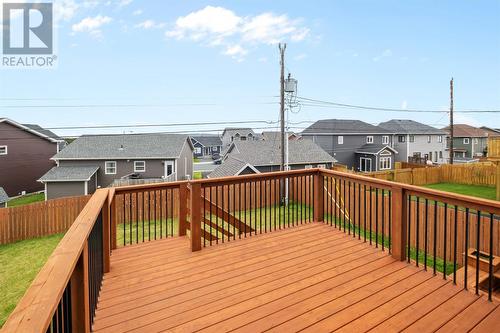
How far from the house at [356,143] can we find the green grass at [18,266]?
24872 millimetres

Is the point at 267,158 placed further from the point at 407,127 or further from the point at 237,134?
the point at 237,134

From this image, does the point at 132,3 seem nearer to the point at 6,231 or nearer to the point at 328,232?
the point at 6,231

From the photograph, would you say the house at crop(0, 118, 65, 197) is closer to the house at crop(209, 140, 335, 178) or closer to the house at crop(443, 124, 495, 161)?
the house at crop(209, 140, 335, 178)

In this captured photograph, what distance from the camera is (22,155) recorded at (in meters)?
23.0

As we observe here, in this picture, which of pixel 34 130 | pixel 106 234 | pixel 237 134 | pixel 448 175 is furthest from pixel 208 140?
pixel 106 234

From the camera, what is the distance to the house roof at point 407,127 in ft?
102

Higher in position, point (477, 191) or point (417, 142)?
point (417, 142)

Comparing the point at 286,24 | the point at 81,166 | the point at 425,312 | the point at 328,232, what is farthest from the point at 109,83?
the point at 425,312

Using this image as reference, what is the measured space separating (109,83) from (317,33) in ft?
57.6

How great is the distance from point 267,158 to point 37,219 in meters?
14.4

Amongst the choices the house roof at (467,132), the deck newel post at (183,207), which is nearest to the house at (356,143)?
the house roof at (467,132)

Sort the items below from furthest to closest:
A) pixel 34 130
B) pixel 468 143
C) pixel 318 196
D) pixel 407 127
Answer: pixel 468 143
pixel 407 127
pixel 34 130
pixel 318 196

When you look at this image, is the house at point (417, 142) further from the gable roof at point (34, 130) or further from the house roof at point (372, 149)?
the gable roof at point (34, 130)

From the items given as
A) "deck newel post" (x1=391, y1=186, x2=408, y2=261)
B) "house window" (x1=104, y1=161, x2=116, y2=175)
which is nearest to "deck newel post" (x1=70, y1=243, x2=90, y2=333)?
"deck newel post" (x1=391, y1=186, x2=408, y2=261)
